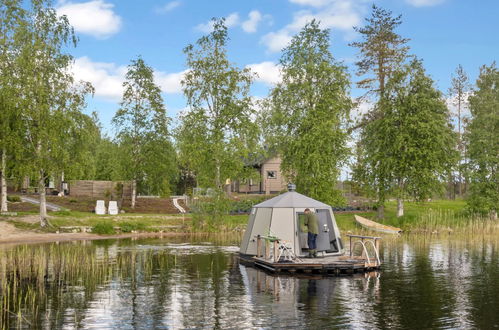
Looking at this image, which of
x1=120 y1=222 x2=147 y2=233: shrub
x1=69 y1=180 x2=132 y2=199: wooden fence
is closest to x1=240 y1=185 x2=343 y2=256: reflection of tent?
x1=120 y1=222 x2=147 y2=233: shrub

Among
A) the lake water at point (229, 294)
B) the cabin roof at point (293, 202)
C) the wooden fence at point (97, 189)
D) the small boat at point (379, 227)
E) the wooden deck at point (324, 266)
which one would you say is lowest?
the lake water at point (229, 294)

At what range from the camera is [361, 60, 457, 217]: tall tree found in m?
47.3

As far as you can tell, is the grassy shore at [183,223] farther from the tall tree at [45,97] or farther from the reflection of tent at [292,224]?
the reflection of tent at [292,224]

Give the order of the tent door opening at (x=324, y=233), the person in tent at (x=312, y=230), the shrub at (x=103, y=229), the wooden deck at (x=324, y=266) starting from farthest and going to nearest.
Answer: the shrub at (x=103, y=229)
the tent door opening at (x=324, y=233)
the person in tent at (x=312, y=230)
the wooden deck at (x=324, y=266)

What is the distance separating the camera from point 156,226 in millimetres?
44469

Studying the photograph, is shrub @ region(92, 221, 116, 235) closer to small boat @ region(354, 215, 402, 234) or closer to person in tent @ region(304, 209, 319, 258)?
small boat @ region(354, 215, 402, 234)

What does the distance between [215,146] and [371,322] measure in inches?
1135

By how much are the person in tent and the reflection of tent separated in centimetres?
44

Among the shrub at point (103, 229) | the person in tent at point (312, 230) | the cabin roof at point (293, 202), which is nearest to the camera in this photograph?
the person in tent at point (312, 230)

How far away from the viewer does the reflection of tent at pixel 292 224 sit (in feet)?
81.4

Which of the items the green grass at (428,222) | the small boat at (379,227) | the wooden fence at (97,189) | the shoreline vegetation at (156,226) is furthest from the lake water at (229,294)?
the wooden fence at (97,189)

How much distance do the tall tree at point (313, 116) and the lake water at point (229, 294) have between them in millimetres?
17718

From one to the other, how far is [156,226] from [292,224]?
22.2 metres

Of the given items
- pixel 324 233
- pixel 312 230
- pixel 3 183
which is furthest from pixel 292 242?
pixel 3 183
